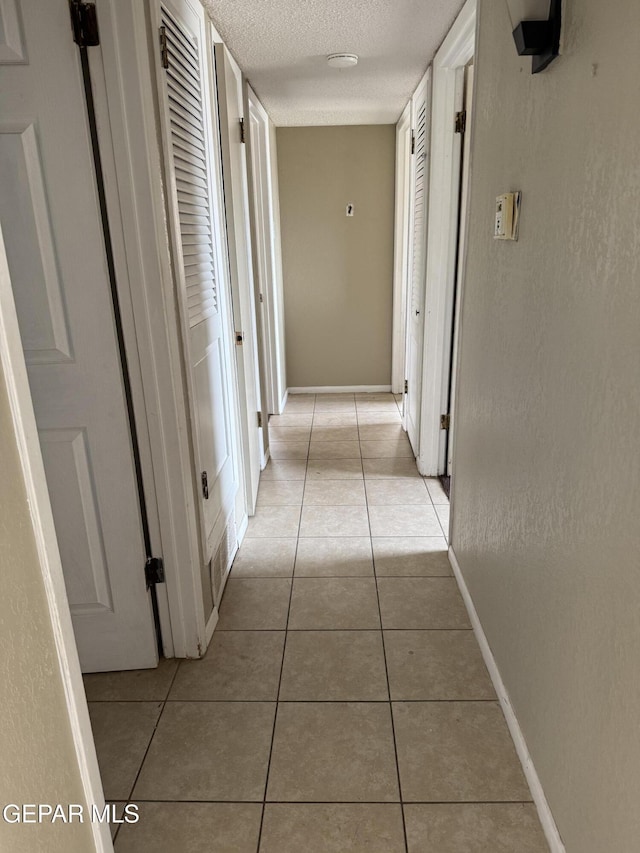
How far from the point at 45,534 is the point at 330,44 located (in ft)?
8.44

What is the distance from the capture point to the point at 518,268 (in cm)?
157

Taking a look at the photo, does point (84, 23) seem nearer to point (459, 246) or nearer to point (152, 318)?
point (152, 318)

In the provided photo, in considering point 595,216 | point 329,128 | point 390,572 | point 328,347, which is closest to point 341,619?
point 390,572

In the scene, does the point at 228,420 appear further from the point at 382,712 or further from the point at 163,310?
the point at 382,712

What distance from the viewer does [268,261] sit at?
427 cm

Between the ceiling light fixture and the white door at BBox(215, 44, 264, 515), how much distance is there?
1.55m

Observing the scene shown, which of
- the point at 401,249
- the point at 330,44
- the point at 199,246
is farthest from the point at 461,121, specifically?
the point at 401,249

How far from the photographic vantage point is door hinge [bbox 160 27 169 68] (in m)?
1.66

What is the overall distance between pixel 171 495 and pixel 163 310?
566 mm

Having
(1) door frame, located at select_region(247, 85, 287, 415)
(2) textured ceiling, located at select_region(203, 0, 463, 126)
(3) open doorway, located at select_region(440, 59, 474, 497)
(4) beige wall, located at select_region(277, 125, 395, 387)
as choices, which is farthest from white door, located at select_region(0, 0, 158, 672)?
(4) beige wall, located at select_region(277, 125, 395, 387)

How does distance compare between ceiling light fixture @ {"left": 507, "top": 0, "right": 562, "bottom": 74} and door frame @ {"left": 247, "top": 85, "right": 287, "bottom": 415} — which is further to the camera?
door frame @ {"left": 247, "top": 85, "right": 287, "bottom": 415}

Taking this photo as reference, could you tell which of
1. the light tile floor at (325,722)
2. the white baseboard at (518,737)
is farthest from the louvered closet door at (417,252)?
the white baseboard at (518,737)

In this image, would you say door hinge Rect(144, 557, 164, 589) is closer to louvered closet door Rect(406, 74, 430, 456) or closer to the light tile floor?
the light tile floor

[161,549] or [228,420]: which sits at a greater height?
[228,420]
